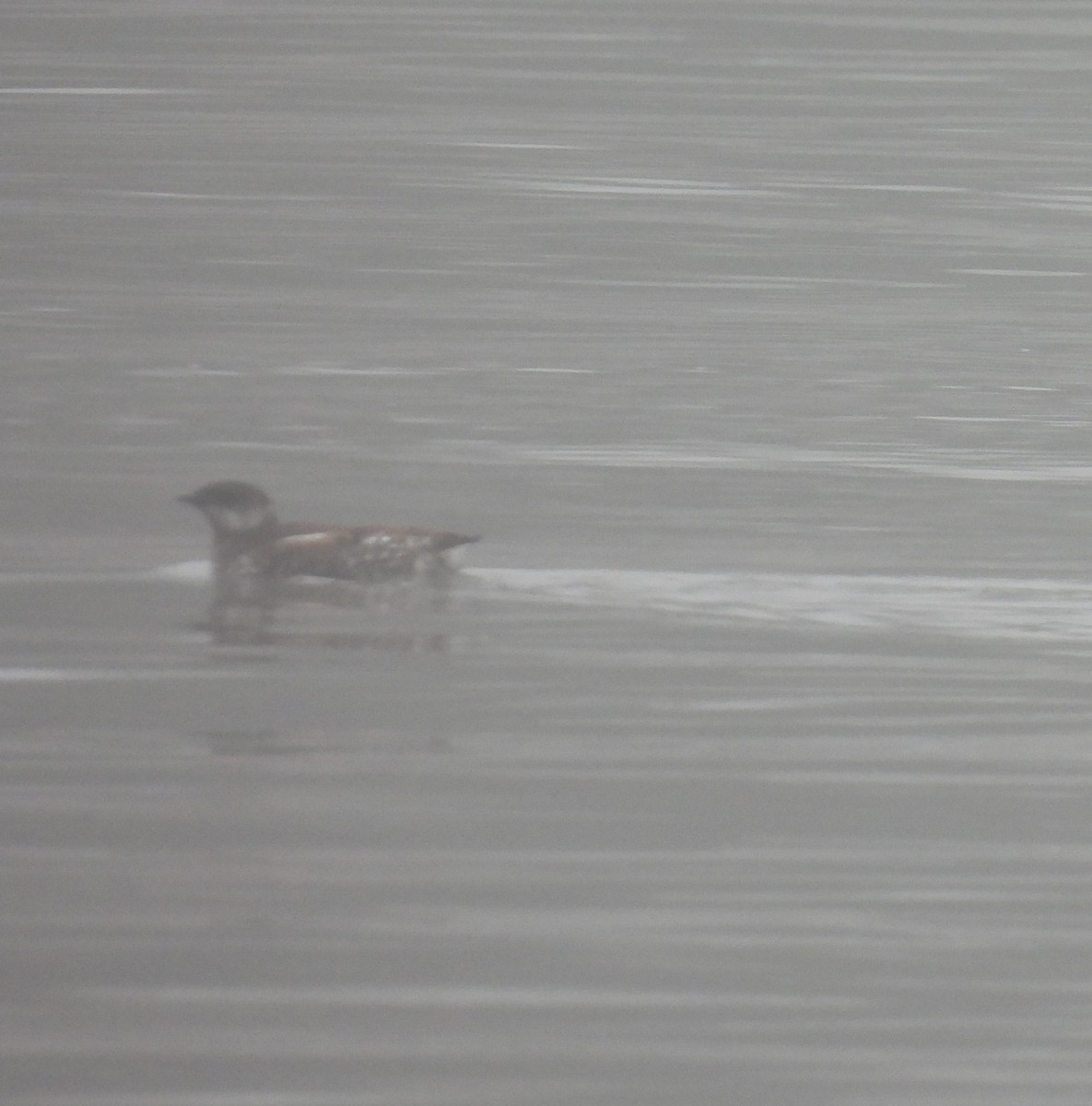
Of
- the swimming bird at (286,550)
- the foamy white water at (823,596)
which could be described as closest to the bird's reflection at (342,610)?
the swimming bird at (286,550)

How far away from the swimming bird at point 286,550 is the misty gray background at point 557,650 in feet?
0.44

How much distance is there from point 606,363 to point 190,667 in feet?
22.5

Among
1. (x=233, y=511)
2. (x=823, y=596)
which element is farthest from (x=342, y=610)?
(x=823, y=596)

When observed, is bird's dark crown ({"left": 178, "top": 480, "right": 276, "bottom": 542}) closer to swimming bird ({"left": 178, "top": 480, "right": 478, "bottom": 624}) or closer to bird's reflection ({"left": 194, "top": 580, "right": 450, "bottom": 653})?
swimming bird ({"left": 178, "top": 480, "right": 478, "bottom": 624})

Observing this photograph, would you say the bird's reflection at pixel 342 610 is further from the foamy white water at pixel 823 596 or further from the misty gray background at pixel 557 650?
the foamy white water at pixel 823 596

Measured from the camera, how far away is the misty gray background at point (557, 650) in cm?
664

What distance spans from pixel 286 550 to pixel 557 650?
1.22 m

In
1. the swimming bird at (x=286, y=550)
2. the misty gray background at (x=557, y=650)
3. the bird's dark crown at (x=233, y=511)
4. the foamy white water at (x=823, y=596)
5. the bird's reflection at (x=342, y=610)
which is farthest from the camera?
the bird's dark crown at (x=233, y=511)

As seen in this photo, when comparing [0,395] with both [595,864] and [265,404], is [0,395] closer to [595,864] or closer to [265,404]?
[265,404]

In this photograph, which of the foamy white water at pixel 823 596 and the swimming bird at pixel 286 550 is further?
the swimming bird at pixel 286 550

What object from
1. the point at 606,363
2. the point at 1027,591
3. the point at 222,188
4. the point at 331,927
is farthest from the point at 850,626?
the point at 222,188

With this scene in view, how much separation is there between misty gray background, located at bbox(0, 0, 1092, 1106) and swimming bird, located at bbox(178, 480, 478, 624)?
135 millimetres

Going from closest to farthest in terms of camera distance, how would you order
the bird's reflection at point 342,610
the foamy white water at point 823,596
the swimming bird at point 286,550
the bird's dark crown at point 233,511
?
the bird's reflection at point 342,610, the foamy white water at point 823,596, the swimming bird at point 286,550, the bird's dark crown at point 233,511

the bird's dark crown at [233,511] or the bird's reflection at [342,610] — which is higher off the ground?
the bird's dark crown at [233,511]
